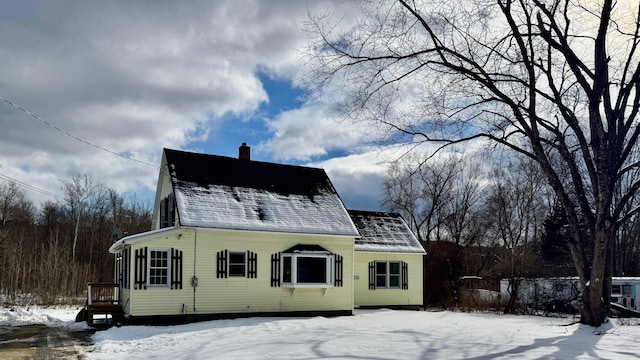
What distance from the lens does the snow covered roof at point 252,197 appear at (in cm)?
1830

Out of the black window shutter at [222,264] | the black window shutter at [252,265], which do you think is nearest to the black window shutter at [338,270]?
the black window shutter at [252,265]

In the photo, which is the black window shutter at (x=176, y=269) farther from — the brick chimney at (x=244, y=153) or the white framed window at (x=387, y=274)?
the white framed window at (x=387, y=274)

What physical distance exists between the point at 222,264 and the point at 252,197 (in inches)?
120

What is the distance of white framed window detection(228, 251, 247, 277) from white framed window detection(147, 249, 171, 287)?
2111 millimetres

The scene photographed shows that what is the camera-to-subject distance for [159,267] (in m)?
16.9

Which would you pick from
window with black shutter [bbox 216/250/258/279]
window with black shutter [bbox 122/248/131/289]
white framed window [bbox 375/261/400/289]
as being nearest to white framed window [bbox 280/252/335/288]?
window with black shutter [bbox 216/250/258/279]

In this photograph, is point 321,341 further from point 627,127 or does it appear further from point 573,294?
point 573,294

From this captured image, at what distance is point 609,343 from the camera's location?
11.7m

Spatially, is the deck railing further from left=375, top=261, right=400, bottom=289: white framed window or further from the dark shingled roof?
left=375, top=261, right=400, bottom=289: white framed window

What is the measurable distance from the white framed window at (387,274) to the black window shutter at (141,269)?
33.6 feet

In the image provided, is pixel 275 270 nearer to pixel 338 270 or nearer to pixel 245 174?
pixel 338 270

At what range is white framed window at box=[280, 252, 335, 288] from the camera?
18875 millimetres

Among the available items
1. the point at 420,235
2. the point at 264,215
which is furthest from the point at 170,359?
the point at 420,235

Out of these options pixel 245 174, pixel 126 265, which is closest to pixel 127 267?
pixel 126 265
